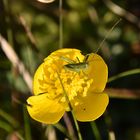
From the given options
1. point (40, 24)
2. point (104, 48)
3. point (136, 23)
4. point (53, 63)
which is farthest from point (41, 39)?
point (53, 63)

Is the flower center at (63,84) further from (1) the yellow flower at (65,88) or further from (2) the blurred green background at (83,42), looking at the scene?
(2) the blurred green background at (83,42)

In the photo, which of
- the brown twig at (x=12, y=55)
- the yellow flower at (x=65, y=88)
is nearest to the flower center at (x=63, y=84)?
the yellow flower at (x=65, y=88)

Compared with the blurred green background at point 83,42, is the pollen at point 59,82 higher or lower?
higher

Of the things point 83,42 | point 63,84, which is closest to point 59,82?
point 63,84

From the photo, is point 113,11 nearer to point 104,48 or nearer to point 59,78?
point 104,48

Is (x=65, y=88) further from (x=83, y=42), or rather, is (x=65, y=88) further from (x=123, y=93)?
(x=83, y=42)

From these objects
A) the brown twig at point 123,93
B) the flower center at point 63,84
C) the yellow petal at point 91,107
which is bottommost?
the brown twig at point 123,93
